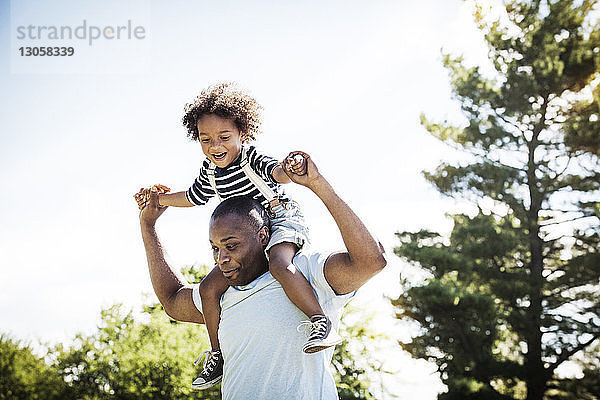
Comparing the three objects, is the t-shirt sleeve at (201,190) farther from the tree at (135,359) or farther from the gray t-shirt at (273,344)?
the tree at (135,359)

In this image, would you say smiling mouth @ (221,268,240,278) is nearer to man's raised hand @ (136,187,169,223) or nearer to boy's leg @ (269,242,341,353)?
boy's leg @ (269,242,341,353)

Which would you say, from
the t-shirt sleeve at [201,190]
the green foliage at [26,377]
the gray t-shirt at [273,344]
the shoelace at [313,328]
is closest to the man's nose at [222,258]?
the gray t-shirt at [273,344]

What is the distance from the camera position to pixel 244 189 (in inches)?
98.7

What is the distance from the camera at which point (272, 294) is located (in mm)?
2170

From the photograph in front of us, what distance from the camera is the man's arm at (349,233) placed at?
190cm

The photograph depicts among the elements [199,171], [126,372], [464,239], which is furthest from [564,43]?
[199,171]

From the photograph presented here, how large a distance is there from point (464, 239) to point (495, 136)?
2.83 metres

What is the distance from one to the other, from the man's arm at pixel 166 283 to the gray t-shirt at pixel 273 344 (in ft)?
1.29

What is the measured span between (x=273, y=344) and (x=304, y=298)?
0.59ft

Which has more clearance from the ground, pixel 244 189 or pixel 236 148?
pixel 236 148

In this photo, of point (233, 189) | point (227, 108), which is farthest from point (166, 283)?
point (227, 108)

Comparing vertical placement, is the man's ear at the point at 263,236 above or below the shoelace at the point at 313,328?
above

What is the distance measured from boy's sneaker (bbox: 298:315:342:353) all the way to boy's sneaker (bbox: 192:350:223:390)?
0.54m

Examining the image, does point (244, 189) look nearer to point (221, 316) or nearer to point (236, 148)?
point (236, 148)
